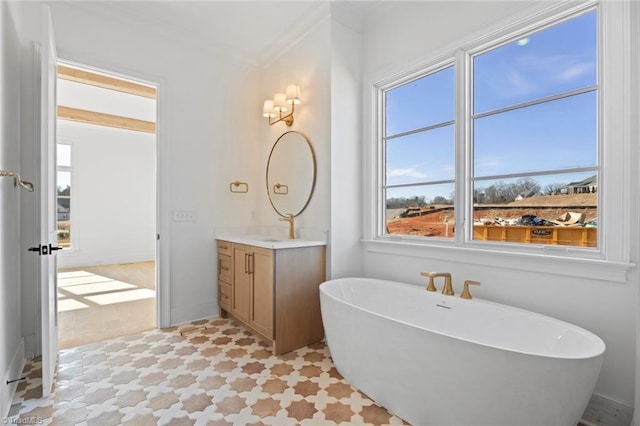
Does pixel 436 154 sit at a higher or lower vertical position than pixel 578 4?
lower

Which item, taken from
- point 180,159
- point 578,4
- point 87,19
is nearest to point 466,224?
point 578,4

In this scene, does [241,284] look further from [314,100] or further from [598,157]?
[598,157]

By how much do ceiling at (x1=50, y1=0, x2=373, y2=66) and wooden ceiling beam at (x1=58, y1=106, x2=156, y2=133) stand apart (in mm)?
3440

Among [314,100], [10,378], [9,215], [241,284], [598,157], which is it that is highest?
[314,100]

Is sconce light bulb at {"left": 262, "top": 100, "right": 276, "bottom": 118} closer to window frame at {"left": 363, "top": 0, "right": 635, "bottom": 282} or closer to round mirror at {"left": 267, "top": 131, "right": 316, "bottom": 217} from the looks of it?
round mirror at {"left": 267, "top": 131, "right": 316, "bottom": 217}

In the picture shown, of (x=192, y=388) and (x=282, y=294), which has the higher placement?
(x=282, y=294)

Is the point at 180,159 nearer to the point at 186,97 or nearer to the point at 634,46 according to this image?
the point at 186,97

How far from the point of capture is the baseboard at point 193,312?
3020 mm

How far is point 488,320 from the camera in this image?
6.13 ft

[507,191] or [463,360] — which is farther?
[507,191]

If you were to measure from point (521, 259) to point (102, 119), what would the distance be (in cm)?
651

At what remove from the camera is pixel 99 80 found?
342 cm

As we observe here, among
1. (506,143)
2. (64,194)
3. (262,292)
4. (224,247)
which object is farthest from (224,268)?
(64,194)

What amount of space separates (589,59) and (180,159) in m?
3.13
